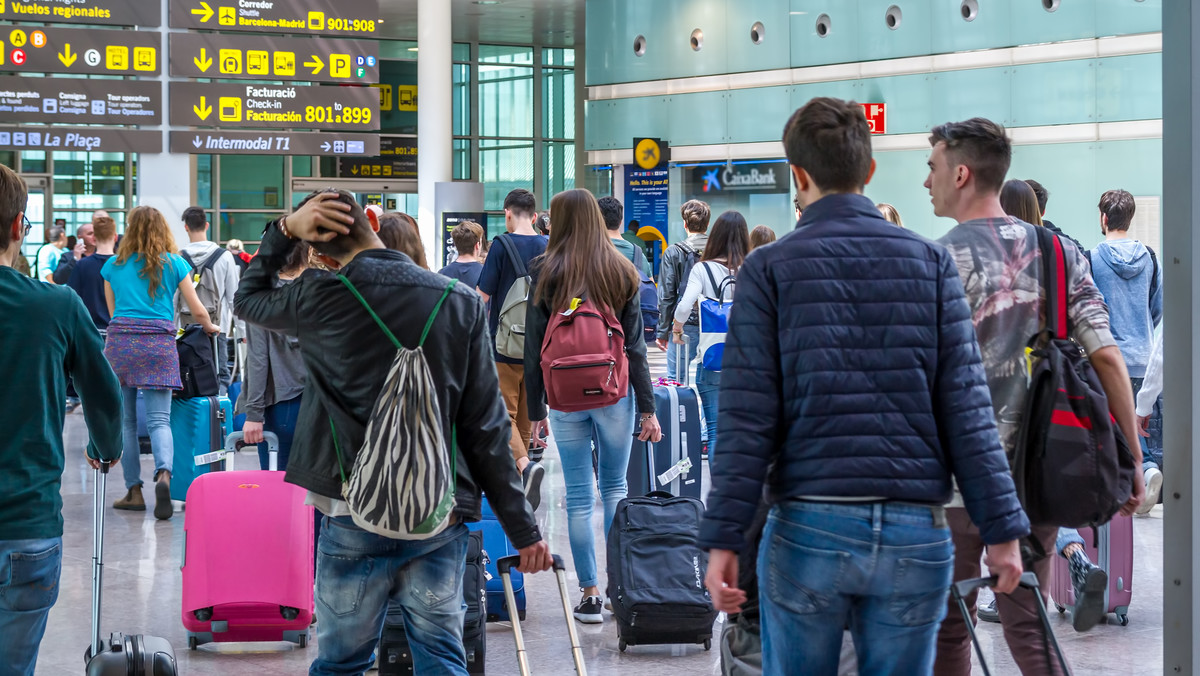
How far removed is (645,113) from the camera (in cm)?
2264

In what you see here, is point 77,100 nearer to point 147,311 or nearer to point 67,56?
point 67,56

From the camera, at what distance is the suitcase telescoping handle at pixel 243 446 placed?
5.61m

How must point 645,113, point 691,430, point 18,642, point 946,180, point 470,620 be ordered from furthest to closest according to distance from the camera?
1. point 645,113
2. point 691,430
3. point 470,620
4. point 946,180
5. point 18,642

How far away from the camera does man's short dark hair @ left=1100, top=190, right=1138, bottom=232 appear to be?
7.12m

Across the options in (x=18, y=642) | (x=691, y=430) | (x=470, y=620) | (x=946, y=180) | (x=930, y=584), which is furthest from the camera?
(x=691, y=430)

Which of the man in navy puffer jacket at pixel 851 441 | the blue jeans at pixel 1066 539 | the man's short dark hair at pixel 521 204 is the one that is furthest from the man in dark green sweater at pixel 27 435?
the man's short dark hair at pixel 521 204

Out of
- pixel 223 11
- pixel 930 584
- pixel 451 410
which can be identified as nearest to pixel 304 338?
pixel 451 410

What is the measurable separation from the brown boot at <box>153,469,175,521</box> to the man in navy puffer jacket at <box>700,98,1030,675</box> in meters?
6.15

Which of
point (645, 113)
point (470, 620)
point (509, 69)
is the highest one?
point (509, 69)

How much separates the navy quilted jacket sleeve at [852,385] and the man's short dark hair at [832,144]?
0.23 ft

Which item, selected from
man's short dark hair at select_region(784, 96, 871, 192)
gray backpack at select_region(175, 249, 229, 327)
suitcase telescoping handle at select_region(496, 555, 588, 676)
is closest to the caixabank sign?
gray backpack at select_region(175, 249, 229, 327)

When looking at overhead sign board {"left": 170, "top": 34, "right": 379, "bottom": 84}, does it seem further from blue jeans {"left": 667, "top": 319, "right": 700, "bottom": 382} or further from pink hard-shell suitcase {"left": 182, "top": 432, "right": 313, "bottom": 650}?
pink hard-shell suitcase {"left": 182, "top": 432, "right": 313, "bottom": 650}

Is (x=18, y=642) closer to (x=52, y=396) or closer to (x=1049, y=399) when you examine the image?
(x=52, y=396)

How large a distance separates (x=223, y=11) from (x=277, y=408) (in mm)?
10981
